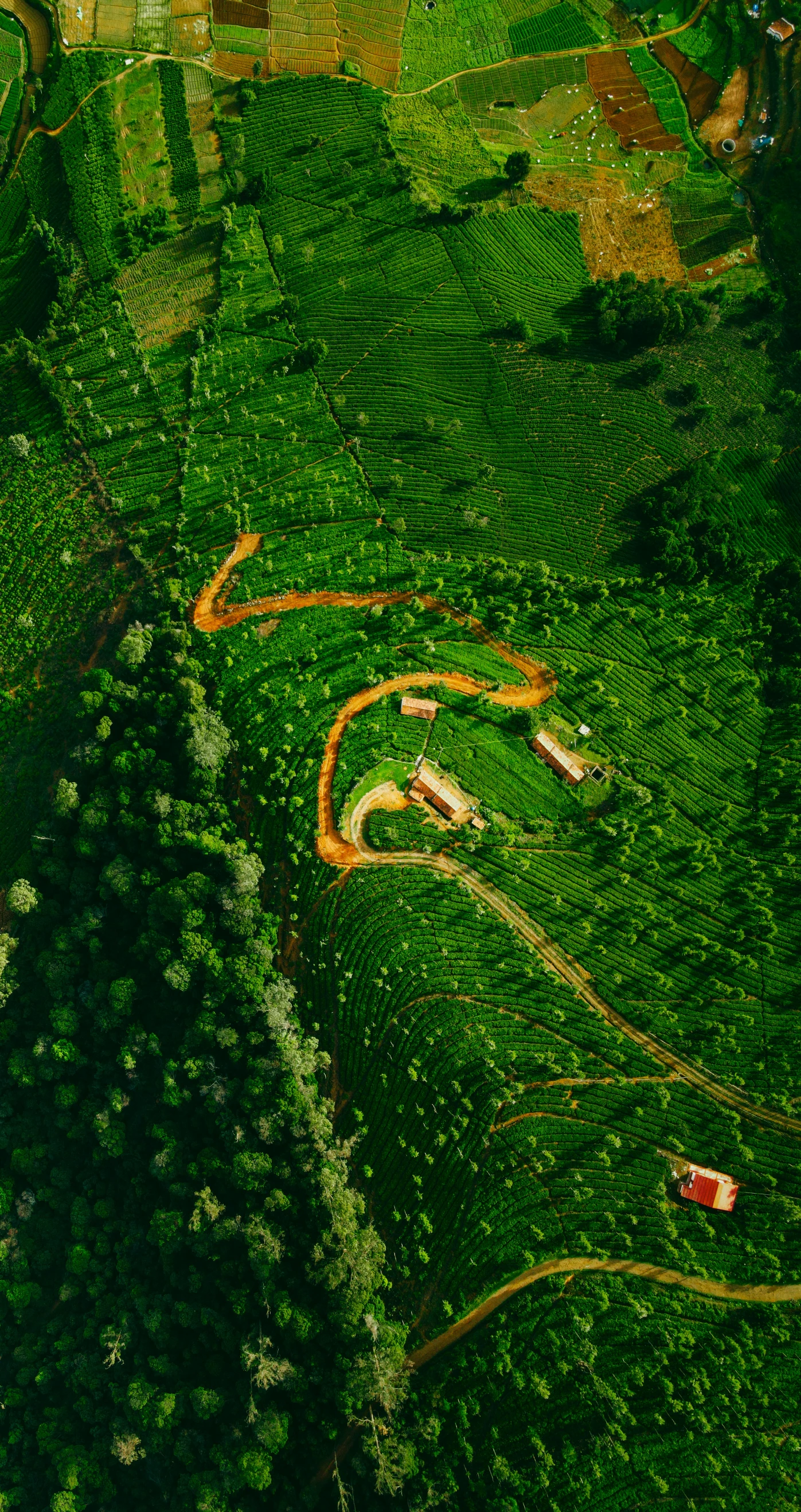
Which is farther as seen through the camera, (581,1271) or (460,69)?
(460,69)

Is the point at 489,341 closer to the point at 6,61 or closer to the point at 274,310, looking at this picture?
the point at 274,310

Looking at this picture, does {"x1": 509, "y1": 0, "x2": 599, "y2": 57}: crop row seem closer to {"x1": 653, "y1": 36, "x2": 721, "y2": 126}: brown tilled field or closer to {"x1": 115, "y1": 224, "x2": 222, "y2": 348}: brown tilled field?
{"x1": 653, "y1": 36, "x2": 721, "y2": 126}: brown tilled field

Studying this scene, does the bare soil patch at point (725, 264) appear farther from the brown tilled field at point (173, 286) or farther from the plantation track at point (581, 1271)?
the plantation track at point (581, 1271)

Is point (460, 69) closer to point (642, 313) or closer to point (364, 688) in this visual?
point (642, 313)

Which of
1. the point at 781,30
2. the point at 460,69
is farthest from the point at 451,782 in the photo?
the point at 781,30

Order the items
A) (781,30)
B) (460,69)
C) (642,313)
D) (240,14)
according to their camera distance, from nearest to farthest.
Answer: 1. (642,313)
2. (781,30)
3. (460,69)
4. (240,14)

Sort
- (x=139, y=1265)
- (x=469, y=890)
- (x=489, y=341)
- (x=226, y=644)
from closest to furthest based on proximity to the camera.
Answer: (x=139, y=1265) → (x=469, y=890) → (x=226, y=644) → (x=489, y=341)

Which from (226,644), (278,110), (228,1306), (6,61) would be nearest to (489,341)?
(278,110)

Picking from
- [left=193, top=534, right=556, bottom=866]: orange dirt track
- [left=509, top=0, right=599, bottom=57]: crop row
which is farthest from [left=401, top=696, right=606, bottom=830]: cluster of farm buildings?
[left=509, top=0, right=599, bottom=57]: crop row
